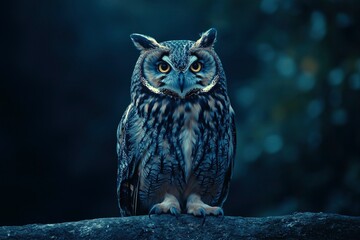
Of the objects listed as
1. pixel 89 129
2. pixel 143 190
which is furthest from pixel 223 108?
pixel 89 129

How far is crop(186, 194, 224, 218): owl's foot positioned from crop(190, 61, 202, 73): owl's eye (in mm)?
575

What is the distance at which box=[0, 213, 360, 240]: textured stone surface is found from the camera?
2.67 metres

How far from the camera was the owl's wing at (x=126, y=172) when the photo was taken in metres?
3.28

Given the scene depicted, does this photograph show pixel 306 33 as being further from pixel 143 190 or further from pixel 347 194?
pixel 143 190

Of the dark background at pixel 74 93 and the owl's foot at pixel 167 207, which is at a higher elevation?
the dark background at pixel 74 93

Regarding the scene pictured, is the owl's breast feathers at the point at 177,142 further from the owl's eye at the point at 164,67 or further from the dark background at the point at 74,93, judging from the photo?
the dark background at the point at 74,93

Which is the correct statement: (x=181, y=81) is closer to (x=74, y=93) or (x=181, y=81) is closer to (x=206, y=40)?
(x=206, y=40)

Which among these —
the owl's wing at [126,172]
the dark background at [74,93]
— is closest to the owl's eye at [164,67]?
the owl's wing at [126,172]

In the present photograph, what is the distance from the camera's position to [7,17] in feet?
24.2

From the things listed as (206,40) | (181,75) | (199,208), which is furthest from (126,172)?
(206,40)

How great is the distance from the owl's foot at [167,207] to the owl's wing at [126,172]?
231 millimetres

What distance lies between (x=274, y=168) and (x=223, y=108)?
1.72 metres

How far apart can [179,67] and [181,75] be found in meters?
0.05

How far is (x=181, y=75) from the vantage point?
9.99 ft
